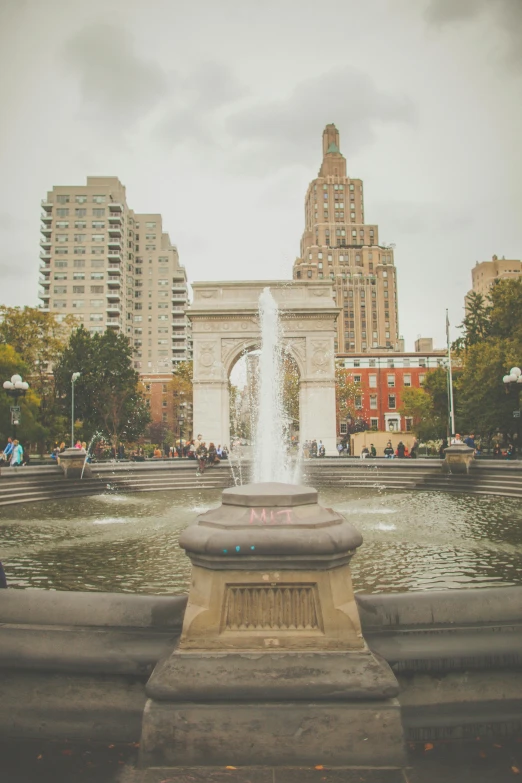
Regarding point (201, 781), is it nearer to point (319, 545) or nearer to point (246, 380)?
point (319, 545)

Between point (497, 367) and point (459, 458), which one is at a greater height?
point (497, 367)

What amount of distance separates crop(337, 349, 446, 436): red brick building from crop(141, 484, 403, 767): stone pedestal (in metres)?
77.1

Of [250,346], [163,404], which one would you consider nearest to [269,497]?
[250,346]

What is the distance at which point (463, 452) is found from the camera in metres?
19.5

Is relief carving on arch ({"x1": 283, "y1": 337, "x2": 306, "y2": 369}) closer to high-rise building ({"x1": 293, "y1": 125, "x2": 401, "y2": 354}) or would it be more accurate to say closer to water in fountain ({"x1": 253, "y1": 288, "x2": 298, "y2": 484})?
water in fountain ({"x1": 253, "y1": 288, "x2": 298, "y2": 484})

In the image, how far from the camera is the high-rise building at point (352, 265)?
11675cm

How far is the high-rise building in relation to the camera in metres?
117

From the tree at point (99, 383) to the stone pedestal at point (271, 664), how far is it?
1683 inches

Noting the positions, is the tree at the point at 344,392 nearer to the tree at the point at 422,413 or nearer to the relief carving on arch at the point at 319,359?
the tree at the point at 422,413

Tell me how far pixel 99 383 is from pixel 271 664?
4463 centimetres

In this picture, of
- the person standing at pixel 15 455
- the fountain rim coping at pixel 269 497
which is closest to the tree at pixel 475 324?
the person standing at pixel 15 455

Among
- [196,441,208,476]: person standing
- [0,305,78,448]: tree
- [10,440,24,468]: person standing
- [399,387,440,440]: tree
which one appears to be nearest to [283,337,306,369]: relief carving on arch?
[399,387,440,440]: tree

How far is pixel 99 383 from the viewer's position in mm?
45281

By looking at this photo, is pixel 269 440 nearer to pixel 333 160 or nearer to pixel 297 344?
pixel 297 344
